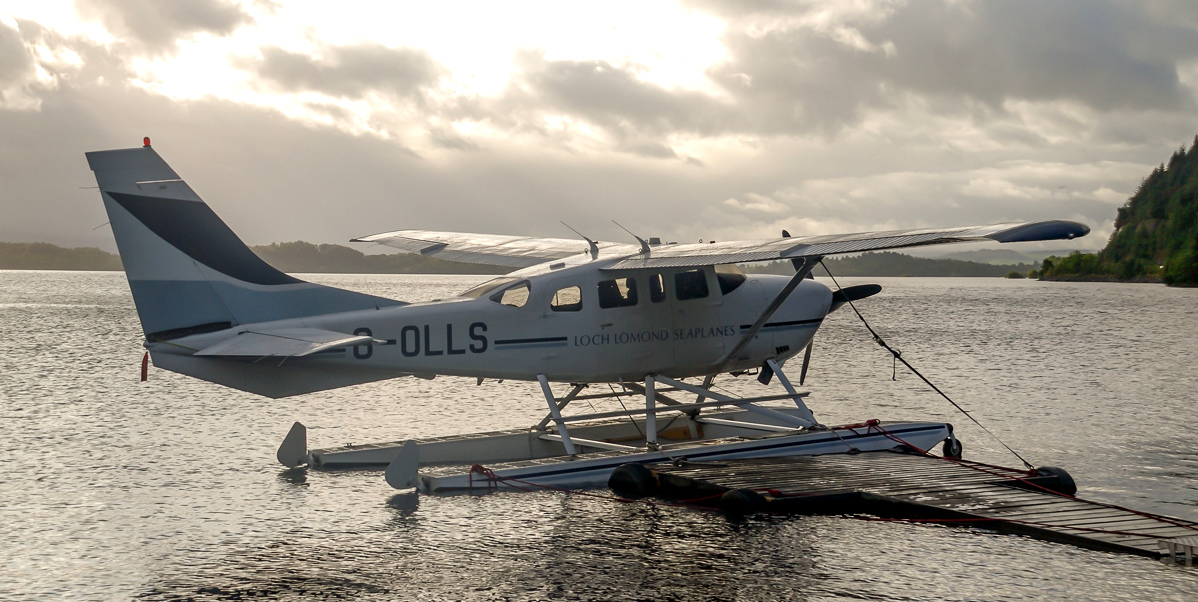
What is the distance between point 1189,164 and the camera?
5773 inches

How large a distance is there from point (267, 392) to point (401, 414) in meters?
8.31

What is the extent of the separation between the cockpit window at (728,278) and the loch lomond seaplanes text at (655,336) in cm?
52

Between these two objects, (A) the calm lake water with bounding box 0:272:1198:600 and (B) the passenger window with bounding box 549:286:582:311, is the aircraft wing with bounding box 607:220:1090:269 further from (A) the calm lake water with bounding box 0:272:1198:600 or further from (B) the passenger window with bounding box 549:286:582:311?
(A) the calm lake water with bounding box 0:272:1198:600

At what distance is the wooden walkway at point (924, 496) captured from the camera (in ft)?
28.3

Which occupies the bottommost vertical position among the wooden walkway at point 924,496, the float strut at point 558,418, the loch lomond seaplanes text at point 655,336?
the wooden walkway at point 924,496

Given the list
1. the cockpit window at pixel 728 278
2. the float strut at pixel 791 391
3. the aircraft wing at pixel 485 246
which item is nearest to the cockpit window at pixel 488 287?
the aircraft wing at pixel 485 246

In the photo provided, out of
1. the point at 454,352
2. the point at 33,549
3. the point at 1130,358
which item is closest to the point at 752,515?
the point at 454,352

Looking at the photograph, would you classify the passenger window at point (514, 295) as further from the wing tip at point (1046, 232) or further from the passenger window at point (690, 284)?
the wing tip at point (1046, 232)

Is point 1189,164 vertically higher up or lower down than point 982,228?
higher up

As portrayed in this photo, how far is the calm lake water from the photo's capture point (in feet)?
25.7

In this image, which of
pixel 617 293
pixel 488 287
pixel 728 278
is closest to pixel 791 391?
pixel 728 278

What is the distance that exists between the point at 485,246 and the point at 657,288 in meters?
4.30

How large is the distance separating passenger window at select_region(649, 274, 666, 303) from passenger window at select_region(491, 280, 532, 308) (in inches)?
61.2

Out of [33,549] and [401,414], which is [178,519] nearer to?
[33,549]
